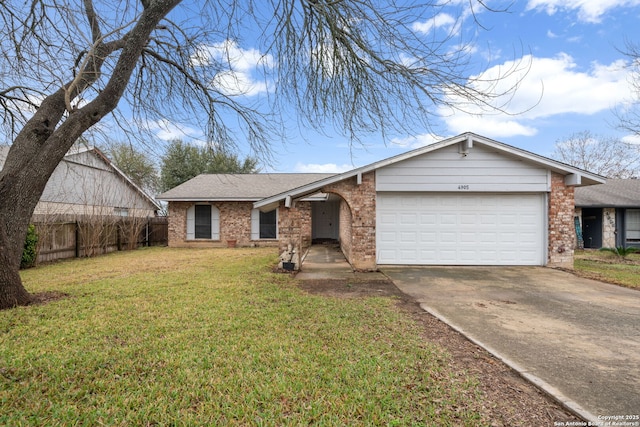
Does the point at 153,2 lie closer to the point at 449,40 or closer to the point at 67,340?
the point at 449,40

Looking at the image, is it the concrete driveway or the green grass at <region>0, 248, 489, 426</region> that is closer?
the green grass at <region>0, 248, 489, 426</region>

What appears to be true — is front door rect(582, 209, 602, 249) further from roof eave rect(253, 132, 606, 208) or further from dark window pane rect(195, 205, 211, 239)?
dark window pane rect(195, 205, 211, 239)

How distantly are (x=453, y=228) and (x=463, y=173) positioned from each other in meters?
1.74

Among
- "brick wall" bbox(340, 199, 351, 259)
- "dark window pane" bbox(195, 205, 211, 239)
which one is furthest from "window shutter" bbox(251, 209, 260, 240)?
"brick wall" bbox(340, 199, 351, 259)

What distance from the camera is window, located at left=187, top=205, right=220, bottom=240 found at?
17.5 metres

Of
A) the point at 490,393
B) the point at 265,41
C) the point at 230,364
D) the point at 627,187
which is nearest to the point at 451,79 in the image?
the point at 265,41

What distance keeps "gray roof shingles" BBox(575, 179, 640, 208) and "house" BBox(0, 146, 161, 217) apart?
2151 cm

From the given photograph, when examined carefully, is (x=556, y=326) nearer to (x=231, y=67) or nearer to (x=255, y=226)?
(x=231, y=67)

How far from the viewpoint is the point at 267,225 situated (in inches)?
696

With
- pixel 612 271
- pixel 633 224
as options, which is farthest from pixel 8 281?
pixel 633 224

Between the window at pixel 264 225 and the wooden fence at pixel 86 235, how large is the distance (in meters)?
5.94

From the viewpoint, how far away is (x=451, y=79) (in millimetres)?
4152

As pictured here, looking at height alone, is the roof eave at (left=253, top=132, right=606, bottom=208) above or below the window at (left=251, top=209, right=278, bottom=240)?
above

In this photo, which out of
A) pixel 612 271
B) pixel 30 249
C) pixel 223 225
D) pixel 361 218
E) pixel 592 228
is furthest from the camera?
pixel 223 225
